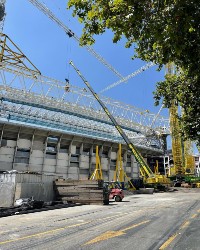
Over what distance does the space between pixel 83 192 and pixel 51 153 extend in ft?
112

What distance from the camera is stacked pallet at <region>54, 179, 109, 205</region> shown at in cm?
2488

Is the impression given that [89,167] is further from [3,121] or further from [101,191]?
[101,191]

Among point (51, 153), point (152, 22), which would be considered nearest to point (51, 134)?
point (51, 153)

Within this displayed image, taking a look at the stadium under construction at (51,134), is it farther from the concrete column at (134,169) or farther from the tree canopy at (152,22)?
the tree canopy at (152,22)

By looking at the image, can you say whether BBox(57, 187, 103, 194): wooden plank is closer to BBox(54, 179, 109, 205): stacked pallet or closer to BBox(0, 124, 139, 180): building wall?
BBox(54, 179, 109, 205): stacked pallet

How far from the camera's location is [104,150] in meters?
69.3

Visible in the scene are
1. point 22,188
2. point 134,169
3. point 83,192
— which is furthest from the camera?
point 134,169

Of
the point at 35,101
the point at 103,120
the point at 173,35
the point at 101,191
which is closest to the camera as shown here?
the point at 173,35

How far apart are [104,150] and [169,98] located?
50.3 m

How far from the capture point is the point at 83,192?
25.2 metres

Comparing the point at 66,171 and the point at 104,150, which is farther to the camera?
the point at 104,150

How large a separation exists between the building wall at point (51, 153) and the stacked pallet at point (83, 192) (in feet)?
92.3

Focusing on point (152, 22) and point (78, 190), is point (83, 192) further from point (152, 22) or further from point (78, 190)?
point (152, 22)

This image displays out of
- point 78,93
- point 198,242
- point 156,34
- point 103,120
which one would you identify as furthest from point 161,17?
point 103,120
